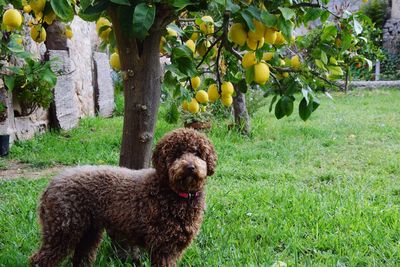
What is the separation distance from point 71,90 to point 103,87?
159 cm

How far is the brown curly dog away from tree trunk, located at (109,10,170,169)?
→ 24 cm

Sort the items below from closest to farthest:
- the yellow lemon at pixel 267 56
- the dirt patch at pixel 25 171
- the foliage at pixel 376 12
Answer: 1. the yellow lemon at pixel 267 56
2. the dirt patch at pixel 25 171
3. the foliage at pixel 376 12

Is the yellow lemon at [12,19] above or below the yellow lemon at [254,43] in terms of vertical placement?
above

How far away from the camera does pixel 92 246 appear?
7.55 ft

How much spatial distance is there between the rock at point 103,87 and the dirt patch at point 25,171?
3.47m

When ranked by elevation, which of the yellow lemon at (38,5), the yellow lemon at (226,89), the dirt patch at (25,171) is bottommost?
the dirt patch at (25,171)

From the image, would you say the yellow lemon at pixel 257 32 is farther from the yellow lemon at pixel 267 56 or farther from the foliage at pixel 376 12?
the foliage at pixel 376 12

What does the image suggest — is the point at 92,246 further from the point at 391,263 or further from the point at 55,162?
the point at 55,162

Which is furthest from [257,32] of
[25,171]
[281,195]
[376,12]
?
[376,12]

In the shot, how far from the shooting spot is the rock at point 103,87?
27.3 feet

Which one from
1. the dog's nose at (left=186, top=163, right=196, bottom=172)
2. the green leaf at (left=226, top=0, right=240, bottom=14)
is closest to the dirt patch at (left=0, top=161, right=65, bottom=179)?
the dog's nose at (left=186, top=163, right=196, bottom=172)

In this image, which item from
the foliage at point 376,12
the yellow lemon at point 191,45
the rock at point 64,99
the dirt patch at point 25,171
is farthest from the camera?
the foliage at point 376,12

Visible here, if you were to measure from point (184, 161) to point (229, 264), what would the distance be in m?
0.67

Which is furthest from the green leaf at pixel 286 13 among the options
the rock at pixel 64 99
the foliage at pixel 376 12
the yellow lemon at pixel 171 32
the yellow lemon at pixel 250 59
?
the foliage at pixel 376 12
